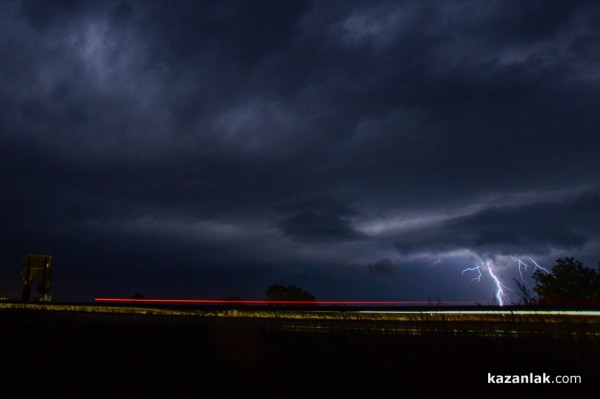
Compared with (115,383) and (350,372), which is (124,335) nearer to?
(115,383)

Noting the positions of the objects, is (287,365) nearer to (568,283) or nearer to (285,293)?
(568,283)

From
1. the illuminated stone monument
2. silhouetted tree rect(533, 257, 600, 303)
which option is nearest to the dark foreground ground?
the illuminated stone monument

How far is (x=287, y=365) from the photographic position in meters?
8.31

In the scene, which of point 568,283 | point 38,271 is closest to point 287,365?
point 38,271

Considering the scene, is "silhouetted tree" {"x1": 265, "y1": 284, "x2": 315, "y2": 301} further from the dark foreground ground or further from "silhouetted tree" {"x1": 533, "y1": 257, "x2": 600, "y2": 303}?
the dark foreground ground

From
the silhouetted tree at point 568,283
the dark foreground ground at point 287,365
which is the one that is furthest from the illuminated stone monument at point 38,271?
the silhouetted tree at point 568,283

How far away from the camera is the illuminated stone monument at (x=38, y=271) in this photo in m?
29.1

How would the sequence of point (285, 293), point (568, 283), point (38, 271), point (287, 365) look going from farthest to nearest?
point (285, 293)
point (568, 283)
point (38, 271)
point (287, 365)

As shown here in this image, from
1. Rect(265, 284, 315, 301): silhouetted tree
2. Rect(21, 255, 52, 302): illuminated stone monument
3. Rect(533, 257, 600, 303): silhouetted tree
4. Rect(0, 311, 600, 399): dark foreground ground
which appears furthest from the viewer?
Rect(265, 284, 315, 301): silhouetted tree

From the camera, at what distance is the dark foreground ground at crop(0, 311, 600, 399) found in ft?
22.1

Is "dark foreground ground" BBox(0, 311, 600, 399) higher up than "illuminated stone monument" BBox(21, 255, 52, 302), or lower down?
lower down

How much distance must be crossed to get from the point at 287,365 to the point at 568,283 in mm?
45059

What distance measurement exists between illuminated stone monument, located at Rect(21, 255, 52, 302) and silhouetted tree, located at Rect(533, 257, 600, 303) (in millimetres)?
42579

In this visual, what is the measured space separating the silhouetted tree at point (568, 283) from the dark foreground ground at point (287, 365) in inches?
1470
